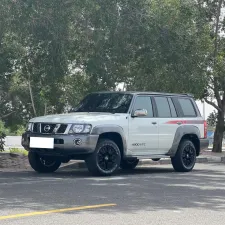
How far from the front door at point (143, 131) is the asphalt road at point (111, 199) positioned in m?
0.81

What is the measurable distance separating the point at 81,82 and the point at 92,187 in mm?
8635

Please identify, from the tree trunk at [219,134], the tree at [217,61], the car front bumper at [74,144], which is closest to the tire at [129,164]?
the car front bumper at [74,144]

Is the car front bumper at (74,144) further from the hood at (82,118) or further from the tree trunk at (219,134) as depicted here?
the tree trunk at (219,134)

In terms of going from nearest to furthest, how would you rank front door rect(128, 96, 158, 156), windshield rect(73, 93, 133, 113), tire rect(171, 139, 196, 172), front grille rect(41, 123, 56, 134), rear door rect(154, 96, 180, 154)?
front grille rect(41, 123, 56, 134)
front door rect(128, 96, 158, 156)
windshield rect(73, 93, 133, 113)
rear door rect(154, 96, 180, 154)
tire rect(171, 139, 196, 172)

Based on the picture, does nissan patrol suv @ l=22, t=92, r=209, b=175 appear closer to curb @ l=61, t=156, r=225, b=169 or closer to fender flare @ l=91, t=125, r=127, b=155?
fender flare @ l=91, t=125, r=127, b=155

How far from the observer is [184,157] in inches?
626

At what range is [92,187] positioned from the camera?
1152 centimetres

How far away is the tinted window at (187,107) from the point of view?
1612 cm

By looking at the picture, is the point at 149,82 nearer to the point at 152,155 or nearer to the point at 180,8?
the point at 180,8

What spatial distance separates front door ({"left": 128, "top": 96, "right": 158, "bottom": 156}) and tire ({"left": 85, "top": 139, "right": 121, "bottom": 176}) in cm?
59

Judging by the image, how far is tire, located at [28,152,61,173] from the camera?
14633 millimetres

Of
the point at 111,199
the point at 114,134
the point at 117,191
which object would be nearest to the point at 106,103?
the point at 114,134

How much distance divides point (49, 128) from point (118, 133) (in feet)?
4.53

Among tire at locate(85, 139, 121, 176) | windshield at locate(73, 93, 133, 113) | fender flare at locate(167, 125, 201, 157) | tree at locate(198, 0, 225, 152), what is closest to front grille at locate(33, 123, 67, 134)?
tire at locate(85, 139, 121, 176)
